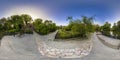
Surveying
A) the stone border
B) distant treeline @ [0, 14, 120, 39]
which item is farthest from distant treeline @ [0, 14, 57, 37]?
the stone border

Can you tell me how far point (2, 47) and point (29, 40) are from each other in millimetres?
978

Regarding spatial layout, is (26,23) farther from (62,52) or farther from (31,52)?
(62,52)

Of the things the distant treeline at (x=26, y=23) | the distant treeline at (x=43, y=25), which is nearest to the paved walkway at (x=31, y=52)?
the distant treeline at (x=43, y=25)

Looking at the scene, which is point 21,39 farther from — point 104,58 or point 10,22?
point 10,22

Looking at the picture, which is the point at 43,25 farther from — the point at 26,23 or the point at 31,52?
the point at 31,52

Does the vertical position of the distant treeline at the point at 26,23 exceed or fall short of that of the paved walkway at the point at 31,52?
it exceeds it

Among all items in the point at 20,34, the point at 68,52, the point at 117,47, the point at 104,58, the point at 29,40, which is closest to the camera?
the point at 104,58

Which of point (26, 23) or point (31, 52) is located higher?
point (26, 23)

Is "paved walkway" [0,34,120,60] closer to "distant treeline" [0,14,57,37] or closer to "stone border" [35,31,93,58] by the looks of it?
"stone border" [35,31,93,58]

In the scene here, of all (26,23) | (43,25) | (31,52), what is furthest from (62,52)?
(26,23)

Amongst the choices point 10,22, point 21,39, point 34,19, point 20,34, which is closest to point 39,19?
point 34,19

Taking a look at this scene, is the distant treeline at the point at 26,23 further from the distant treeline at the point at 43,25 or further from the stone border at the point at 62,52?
the stone border at the point at 62,52

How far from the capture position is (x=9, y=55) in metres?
5.89

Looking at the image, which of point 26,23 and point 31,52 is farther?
point 26,23
